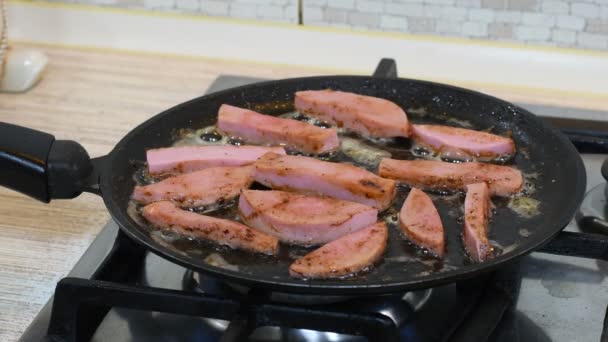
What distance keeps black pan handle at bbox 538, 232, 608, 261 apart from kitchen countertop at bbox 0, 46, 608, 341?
0.55 metres

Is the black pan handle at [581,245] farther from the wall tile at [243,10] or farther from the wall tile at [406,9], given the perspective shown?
the wall tile at [243,10]

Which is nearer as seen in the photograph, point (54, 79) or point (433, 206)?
point (433, 206)

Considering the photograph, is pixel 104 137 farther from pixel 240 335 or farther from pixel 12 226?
pixel 240 335

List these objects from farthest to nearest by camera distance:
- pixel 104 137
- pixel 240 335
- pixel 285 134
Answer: pixel 104 137 < pixel 285 134 < pixel 240 335

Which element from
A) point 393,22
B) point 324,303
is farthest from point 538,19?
point 324,303

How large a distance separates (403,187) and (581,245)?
22 centimetres

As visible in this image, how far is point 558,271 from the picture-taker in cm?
91

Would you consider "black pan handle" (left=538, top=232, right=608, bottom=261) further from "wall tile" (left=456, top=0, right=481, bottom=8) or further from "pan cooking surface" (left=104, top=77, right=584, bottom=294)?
"wall tile" (left=456, top=0, right=481, bottom=8)

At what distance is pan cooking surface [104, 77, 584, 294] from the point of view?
0.73m

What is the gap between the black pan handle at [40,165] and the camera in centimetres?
85

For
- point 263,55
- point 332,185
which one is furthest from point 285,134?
point 263,55

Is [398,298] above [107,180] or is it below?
below

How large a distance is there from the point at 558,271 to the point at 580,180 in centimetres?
12

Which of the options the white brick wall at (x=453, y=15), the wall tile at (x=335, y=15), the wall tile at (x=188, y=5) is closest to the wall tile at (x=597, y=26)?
the white brick wall at (x=453, y=15)
